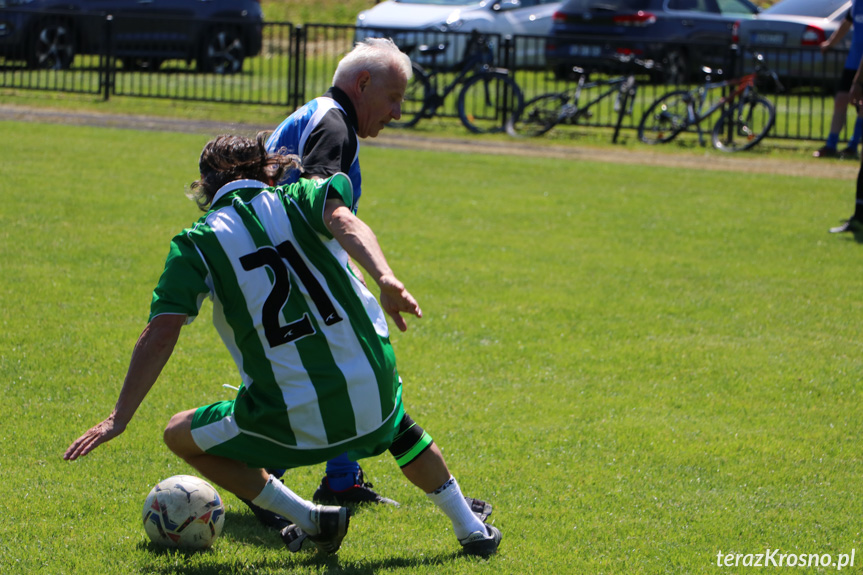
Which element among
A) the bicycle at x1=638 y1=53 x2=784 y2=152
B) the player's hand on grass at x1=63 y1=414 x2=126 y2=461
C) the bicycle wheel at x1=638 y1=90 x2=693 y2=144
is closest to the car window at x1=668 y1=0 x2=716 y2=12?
the bicycle at x1=638 y1=53 x2=784 y2=152

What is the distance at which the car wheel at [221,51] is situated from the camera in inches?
742

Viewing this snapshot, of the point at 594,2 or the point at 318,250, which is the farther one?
the point at 594,2

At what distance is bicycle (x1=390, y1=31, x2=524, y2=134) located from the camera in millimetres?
15945

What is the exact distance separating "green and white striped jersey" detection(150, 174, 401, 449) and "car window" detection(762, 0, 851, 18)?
1825 centimetres

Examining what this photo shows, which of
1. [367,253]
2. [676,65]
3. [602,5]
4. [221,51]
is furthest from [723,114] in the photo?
[367,253]

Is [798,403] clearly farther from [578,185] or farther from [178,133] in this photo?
[178,133]

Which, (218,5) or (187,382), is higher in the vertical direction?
(218,5)

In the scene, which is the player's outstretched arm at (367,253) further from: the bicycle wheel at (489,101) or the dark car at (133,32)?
the dark car at (133,32)

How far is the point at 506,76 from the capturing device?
15875 mm

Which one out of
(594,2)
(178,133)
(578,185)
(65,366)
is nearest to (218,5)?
(178,133)

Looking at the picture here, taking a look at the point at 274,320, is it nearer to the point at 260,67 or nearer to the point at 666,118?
the point at 666,118

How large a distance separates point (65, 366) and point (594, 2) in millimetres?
16111

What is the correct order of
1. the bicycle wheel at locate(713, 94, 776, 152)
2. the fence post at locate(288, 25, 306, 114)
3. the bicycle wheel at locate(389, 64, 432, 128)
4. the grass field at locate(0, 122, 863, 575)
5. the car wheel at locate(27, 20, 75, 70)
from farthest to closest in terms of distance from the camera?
the car wheel at locate(27, 20, 75, 70)
the fence post at locate(288, 25, 306, 114)
the bicycle wheel at locate(389, 64, 432, 128)
the bicycle wheel at locate(713, 94, 776, 152)
the grass field at locate(0, 122, 863, 575)

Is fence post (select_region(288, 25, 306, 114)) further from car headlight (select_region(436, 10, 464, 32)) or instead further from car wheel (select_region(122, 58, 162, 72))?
car wheel (select_region(122, 58, 162, 72))
